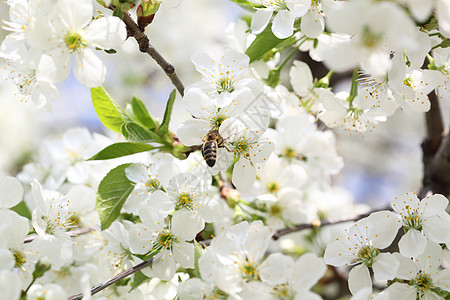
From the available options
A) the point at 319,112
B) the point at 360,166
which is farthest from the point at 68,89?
the point at 319,112

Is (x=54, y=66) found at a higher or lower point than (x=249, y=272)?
higher

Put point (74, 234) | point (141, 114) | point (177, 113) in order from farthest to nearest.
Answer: point (177, 113) < point (141, 114) < point (74, 234)

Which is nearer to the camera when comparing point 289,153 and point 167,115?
point 167,115

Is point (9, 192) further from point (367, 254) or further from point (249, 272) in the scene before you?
point (367, 254)

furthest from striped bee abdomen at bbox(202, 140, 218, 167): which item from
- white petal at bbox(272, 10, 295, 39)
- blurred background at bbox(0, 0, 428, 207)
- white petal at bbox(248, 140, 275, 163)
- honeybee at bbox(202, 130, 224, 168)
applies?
blurred background at bbox(0, 0, 428, 207)

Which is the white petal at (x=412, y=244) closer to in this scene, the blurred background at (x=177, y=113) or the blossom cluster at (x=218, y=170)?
the blossom cluster at (x=218, y=170)

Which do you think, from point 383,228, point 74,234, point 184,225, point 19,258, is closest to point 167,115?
point 184,225

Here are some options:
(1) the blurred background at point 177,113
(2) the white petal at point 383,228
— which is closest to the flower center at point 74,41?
(2) the white petal at point 383,228

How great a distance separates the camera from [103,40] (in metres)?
1.10

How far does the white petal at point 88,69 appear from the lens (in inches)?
44.3

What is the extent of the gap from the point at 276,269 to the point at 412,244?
0.35m

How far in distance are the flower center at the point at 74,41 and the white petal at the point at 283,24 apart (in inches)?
19.4

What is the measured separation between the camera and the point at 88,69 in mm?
1130

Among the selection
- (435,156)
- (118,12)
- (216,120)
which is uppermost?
(118,12)
